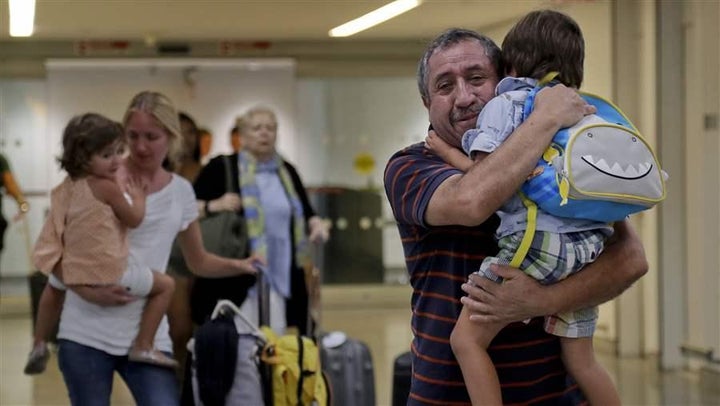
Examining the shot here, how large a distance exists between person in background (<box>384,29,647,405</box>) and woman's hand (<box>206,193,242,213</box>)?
328cm

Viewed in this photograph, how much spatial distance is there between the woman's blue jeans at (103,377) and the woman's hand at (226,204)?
1.97 m

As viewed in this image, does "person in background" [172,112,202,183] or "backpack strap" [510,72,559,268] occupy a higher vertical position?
"person in background" [172,112,202,183]

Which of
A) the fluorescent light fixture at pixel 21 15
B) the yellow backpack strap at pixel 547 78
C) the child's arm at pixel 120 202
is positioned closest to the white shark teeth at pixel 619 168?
the yellow backpack strap at pixel 547 78

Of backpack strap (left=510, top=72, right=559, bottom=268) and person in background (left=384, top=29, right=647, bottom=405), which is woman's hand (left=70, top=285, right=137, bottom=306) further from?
backpack strap (left=510, top=72, right=559, bottom=268)

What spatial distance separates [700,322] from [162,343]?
5.72 m

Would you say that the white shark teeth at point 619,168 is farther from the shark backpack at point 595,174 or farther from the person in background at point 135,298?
the person in background at point 135,298

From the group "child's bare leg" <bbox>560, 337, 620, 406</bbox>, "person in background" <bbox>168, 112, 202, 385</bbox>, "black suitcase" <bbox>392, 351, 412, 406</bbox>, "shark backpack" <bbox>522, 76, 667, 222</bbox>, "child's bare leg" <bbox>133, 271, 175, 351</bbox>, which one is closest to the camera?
"shark backpack" <bbox>522, 76, 667, 222</bbox>

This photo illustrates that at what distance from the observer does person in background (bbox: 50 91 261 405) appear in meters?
4.01

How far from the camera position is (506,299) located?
8.75ft

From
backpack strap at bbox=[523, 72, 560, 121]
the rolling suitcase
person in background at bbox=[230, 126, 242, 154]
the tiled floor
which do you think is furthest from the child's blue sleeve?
the tiled floor

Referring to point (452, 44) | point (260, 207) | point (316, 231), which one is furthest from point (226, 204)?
point (452, 44)

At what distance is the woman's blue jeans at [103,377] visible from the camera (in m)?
3.99

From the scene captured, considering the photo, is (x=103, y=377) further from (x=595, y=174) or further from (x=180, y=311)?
(x=595, y=174)

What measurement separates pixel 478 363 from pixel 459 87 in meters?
0.61
